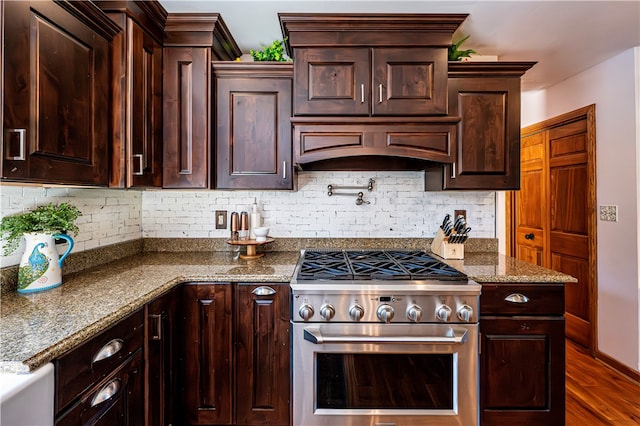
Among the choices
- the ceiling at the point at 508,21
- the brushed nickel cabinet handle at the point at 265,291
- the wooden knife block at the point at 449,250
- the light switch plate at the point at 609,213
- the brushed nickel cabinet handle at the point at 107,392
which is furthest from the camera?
the light switch plate at the point at 609,213

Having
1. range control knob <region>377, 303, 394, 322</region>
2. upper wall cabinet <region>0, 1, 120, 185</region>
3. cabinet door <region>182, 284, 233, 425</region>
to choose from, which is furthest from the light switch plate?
upper wall cabinet <region>0, 1, 120, 185</region>

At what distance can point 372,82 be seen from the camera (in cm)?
206

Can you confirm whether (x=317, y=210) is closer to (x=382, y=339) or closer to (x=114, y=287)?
(x=382, y=339)

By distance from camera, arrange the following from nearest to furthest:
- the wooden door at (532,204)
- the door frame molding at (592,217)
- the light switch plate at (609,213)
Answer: the light switch plate at (609,213)
the door frame molding at (592,217)
the wooden door at (532,204)

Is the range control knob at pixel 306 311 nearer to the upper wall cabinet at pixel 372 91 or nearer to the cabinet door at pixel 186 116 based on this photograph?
the upper wall cabinet at pixel 372 91

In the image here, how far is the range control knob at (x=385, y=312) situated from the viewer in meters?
1.69

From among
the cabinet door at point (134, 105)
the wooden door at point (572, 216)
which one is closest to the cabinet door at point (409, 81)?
the cabinet door at point (134, 105)

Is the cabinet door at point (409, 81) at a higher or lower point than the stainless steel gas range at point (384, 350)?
higher

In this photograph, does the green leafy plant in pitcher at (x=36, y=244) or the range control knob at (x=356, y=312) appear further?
the range control knob at (x=356, y=312)

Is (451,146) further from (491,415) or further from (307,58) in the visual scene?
(491,415)

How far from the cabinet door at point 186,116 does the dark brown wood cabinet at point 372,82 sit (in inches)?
23.7

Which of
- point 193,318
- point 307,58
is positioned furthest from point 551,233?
point 193,318

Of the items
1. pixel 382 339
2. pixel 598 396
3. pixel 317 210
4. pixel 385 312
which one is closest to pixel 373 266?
pixel 385 312

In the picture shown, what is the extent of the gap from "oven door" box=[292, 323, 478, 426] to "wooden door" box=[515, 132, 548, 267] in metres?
2.56
